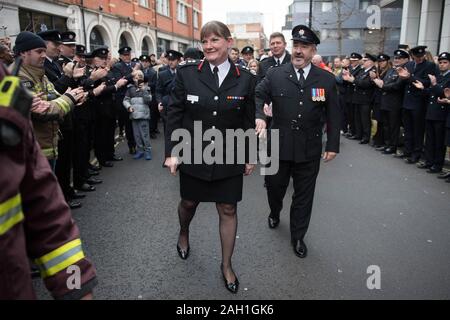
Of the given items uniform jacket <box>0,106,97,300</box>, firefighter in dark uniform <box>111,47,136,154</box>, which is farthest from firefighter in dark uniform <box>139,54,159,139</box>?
uniform jacket <box>0,106,97,300</box>

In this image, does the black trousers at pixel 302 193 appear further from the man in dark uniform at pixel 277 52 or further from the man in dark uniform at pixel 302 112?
the man in dark uniform at pixel 277 52

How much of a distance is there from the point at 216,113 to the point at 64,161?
302 cm

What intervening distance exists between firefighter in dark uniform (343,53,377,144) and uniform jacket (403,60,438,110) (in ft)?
5.74

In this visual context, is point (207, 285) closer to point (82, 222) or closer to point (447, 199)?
point (82, 222)

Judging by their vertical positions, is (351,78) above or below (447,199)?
above

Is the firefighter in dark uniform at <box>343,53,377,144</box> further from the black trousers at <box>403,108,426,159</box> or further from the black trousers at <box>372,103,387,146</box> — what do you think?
the black trousers at <box>403,108,426,159</box>

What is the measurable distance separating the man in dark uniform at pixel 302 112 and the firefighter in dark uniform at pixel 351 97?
24.5ft

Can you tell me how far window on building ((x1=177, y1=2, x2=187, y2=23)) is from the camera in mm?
37403

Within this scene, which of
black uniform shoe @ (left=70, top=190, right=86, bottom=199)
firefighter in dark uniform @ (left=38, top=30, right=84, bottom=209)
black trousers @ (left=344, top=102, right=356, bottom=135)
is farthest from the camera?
black trousers @ (left=344, top=102, right=356, bottom=135)

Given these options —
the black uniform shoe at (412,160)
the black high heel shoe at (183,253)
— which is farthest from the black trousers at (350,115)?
the black high heel shoe at (183,253)

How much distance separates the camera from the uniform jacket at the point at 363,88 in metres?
9.84

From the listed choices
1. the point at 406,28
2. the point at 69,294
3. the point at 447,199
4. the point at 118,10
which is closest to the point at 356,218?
the point at 447,199
